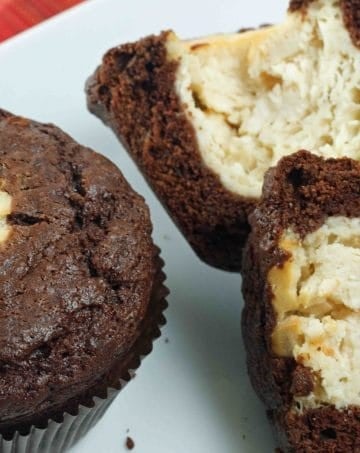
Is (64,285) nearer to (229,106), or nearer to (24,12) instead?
(229,106)

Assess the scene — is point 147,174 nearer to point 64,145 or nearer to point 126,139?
point 126,139

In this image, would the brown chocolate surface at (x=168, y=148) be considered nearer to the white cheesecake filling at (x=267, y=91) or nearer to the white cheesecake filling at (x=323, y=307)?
the white cheesecake filling at (x=267, y=91)

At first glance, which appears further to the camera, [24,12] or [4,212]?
[24,12]

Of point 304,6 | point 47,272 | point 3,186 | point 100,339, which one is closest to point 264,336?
point 100,339

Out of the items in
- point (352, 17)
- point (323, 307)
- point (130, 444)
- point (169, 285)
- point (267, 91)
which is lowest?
point (130, 444)

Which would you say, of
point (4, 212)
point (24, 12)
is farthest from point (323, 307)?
point (24, 12)

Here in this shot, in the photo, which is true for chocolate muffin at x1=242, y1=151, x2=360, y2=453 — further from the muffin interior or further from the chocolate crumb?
the muffin interior

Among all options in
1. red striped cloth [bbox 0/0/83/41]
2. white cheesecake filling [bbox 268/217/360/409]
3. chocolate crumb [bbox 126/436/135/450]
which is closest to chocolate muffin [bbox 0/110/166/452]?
chocolate crumb [bbox 126/436/135/450]
